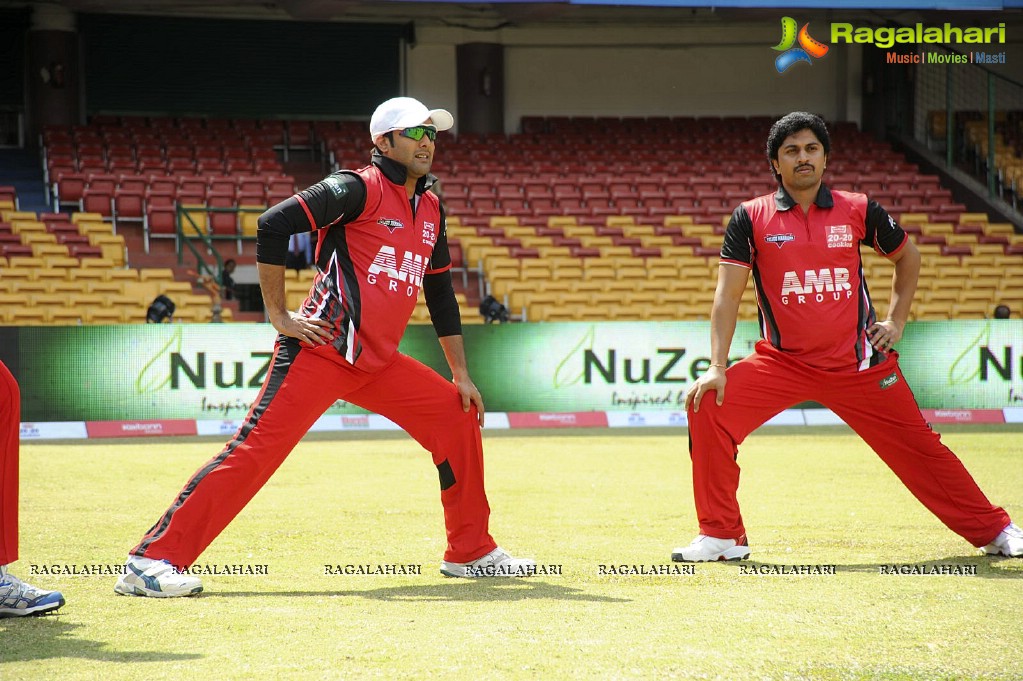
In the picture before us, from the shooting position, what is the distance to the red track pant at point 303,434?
5.19 metres

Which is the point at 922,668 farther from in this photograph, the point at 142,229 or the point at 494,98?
the point at 494,98

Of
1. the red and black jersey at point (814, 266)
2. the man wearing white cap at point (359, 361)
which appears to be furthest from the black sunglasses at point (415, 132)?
the red and black jersey at point (814, 266)

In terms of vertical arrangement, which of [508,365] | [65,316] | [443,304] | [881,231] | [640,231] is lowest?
[508,365]

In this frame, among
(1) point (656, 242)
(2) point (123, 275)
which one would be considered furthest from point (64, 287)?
(1) point (656, 242)

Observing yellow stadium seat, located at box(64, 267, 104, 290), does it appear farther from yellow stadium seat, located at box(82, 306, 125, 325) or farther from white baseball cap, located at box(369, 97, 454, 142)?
white baseball cap, located at box(369, 97, 454, 142)

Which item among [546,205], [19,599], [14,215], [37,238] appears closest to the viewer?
[19,599]

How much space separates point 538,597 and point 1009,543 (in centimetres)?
246

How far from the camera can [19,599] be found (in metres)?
4.74

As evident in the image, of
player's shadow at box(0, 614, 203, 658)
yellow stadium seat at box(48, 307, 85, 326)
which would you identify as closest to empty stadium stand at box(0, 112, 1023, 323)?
yellow stadium seat at box(48, 307, 85, 326)

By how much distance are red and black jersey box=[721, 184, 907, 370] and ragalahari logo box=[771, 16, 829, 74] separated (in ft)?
79.5

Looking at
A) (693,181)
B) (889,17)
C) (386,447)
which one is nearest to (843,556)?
(386,447)

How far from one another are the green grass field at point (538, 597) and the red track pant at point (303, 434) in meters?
0.26

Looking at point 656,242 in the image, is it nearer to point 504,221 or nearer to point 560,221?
point 560,221

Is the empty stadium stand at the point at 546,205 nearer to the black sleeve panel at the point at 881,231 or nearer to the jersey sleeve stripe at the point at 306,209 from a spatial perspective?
the black sleeve panel at the point at 881,231
